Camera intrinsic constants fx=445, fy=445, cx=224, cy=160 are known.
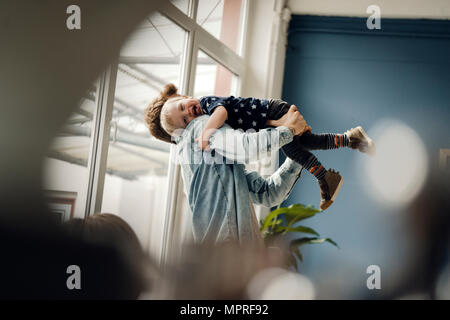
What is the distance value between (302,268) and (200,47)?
0.72 m

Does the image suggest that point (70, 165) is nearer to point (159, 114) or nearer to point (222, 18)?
point (159, 114)

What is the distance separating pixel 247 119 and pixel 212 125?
8 cm

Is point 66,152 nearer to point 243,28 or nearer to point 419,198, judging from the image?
point 419,198

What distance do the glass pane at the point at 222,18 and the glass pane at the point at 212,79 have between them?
79mm

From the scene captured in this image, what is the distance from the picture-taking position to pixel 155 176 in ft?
3.15

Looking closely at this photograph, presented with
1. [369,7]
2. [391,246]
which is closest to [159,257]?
[391,246]

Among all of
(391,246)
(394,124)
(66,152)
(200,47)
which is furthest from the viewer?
(200,47)

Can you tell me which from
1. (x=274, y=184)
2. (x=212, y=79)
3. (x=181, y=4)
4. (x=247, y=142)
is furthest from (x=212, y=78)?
(x=247, y=142)

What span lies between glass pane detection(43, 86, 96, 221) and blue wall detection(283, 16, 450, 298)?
0.42 metres

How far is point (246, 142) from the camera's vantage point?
27.2 inches

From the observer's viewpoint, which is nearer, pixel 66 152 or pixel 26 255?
pixel 26 255

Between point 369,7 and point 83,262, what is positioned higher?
point 369,7

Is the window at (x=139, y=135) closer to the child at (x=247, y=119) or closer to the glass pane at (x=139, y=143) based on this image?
the glass pane at (x=139, y=143)

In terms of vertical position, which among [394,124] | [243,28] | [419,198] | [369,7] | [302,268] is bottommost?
[302,268]
